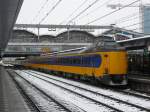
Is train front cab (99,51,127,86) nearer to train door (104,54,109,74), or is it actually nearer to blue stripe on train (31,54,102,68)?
train door (104,54,109,74)

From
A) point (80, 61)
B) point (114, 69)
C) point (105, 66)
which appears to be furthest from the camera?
point (80, 61)

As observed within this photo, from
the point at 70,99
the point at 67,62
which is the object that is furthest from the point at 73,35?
the point at 70,99

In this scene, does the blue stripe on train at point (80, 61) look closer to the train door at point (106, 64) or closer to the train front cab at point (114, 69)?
the train door at point (106, 64)

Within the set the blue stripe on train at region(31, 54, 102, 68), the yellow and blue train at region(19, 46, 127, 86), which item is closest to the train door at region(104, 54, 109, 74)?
the yellow and blue train at region(19, 46, 127, 86)

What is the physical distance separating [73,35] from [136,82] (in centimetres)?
9992

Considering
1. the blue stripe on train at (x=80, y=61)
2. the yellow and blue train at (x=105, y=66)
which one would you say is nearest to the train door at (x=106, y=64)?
the yellow and blue train at (x=105, y=66)

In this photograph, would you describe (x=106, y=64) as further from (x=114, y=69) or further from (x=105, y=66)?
(x=114, y=69)

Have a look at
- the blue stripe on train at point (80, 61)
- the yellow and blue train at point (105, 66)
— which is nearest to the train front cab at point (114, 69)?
the yellow and blue train at point (105, 66)

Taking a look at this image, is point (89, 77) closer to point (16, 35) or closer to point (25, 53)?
point (25, 53)

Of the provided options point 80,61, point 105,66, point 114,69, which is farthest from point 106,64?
point 80,61

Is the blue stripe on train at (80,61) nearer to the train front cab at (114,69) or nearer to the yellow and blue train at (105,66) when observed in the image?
the yellow and blue train at (105,66)

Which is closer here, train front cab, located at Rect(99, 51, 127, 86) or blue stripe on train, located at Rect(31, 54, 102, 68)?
train front cab, located at Rect(99, 51, 127, 86)

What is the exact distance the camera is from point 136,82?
2436 centimetres

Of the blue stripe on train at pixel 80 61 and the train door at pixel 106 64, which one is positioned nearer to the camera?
the train door at pixel 106 64
